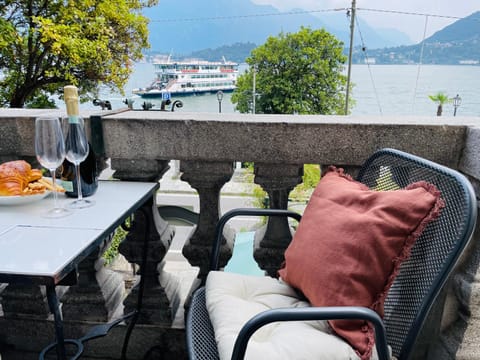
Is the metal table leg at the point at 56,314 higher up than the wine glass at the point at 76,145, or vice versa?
the wine glass at the point at 76,145

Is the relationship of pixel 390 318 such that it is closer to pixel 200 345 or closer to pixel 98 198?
pixel 200 345

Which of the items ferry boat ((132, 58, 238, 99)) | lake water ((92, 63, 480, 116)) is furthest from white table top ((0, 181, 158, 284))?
ferry boat ((132, 58, 238, 99))

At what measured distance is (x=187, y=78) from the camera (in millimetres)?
36969

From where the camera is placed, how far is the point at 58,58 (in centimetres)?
929

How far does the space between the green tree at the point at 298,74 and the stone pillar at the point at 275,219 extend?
19981 mm

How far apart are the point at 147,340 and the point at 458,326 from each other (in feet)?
3.87

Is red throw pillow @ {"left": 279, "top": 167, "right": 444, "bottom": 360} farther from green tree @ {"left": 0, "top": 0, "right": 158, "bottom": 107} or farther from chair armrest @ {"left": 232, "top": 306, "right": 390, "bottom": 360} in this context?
green tree @ {"left": 0, "top": 0, "right": 158, "bottom": 107}

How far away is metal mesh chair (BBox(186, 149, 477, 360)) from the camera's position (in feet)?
2.61

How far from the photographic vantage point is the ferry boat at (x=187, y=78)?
Answer: 1400 inches

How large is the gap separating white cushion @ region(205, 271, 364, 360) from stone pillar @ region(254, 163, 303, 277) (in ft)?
0.80

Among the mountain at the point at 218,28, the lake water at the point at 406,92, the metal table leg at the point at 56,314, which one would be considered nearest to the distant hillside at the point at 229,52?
the lake water at the point at 406,92

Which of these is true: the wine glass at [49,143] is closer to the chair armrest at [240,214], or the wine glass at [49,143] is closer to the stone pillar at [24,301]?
the chair armrest at [240,214]

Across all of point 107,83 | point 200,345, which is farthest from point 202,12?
point 200,345

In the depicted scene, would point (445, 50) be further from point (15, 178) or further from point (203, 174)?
point (15, 178)
